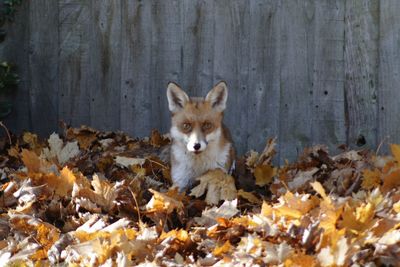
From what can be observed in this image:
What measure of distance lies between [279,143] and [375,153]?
918 millimetres

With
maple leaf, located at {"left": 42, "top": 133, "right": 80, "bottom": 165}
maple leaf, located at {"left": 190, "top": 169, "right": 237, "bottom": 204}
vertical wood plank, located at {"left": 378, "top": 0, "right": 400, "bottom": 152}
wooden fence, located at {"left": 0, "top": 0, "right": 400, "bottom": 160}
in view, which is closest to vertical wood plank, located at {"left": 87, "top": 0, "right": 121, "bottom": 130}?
wooden fence, located at {"left": 0, "top": 0, "right": 400, "bottom": 160}

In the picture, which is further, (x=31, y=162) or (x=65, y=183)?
(x=31, y=162)

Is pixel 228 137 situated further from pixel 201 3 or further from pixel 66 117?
pixel 66 117

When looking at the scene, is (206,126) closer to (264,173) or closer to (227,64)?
(264,173)

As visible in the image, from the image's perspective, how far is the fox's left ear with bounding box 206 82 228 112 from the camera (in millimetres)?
6160

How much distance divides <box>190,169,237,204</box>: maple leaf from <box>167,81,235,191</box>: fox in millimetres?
156

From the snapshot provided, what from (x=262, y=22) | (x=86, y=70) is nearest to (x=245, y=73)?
(x=262, y=22)

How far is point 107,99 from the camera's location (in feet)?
Answer: 25.6

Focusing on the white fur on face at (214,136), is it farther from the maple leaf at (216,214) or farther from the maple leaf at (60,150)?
the maple leaf at (60,150)

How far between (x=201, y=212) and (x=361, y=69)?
7.99 ft

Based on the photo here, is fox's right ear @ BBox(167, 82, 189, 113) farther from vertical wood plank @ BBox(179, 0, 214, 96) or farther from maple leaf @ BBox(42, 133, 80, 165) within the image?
vertical wood plank @ BBox(179, 0, 214, 96)

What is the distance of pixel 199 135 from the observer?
5.95 m

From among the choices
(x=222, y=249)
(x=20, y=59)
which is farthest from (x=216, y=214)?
(x=20, y=59)

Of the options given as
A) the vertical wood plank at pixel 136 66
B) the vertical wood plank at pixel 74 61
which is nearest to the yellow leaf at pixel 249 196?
the vertical wood plank at pixel 136 66
